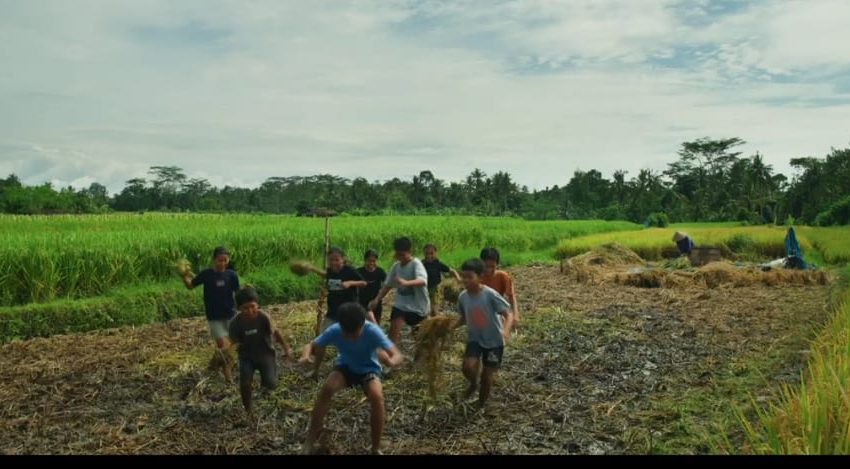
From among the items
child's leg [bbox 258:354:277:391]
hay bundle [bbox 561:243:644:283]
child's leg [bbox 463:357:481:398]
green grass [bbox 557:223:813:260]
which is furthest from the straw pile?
child's leg [bbox 258:354:277:391]

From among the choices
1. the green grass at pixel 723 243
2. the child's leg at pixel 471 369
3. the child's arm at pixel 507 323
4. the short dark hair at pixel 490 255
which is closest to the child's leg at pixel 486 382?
the child's leg at pixel 471 369

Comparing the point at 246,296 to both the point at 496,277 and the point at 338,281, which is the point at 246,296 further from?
the point at 496,277

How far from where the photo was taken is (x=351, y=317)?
459 centimetres

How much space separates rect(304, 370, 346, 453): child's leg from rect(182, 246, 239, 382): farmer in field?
87.3 inches

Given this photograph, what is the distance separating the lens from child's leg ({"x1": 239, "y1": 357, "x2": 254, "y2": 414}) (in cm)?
553

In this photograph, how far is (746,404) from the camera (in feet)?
19.7

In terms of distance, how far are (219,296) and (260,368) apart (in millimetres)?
1240

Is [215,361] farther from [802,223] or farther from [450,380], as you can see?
[802,223]

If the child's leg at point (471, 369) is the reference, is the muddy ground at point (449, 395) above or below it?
below

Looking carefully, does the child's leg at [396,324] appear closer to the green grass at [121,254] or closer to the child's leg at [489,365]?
the child's leg at [489,365]

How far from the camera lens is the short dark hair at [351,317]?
181 inches

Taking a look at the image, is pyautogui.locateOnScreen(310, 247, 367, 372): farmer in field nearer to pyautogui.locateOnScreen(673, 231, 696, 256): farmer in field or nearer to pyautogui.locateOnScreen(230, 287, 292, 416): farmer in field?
pyautogui.locateOnScreen(230, 287, 292, 416): farmer in field

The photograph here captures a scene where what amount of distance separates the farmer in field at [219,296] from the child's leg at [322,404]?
2.22 metres
